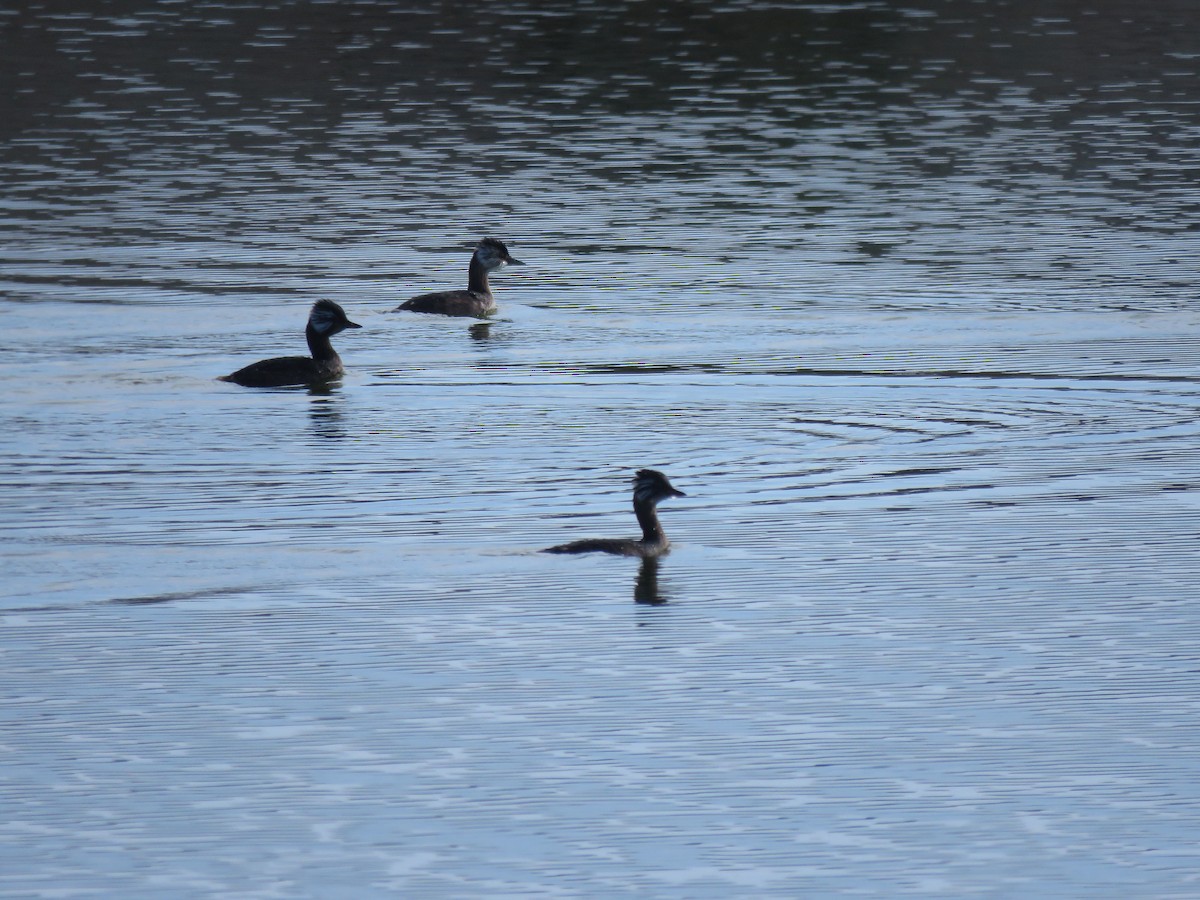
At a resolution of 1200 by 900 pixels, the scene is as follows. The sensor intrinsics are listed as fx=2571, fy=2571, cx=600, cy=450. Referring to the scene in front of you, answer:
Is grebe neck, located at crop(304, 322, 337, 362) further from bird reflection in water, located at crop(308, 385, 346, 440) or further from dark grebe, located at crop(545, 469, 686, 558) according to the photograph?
dark grebe, located at crop(545, 469, 686, 558)

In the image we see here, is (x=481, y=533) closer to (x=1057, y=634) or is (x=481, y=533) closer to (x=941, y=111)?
(x=1057, y=634)

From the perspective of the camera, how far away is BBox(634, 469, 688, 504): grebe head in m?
16.1

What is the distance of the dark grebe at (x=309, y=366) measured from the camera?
22.4 meters

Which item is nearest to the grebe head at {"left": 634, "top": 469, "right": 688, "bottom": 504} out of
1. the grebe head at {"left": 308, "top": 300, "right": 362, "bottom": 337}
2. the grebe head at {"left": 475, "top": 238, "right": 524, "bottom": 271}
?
the grebe head at {"left": 308, "top": 300, "right": 362, "bottom": 337}

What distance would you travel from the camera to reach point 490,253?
27312 millimetres

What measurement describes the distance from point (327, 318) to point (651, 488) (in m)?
7.86

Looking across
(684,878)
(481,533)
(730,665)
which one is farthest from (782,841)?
(481,533)

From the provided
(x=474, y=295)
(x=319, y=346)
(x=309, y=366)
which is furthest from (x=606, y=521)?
(x=474, y=295)

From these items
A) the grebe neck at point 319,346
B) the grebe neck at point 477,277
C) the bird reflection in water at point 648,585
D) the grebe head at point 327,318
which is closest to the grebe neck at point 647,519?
the bird reflection in water at point 648,585

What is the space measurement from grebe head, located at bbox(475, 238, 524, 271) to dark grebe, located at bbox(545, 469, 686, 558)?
36.9 ft

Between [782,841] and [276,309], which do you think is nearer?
[782,841]

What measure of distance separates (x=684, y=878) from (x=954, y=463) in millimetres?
8829

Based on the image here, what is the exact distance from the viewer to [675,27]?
58.3 metres

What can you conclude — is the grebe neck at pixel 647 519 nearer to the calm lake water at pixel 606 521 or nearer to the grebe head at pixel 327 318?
the calm lake water at pixel 606 521
